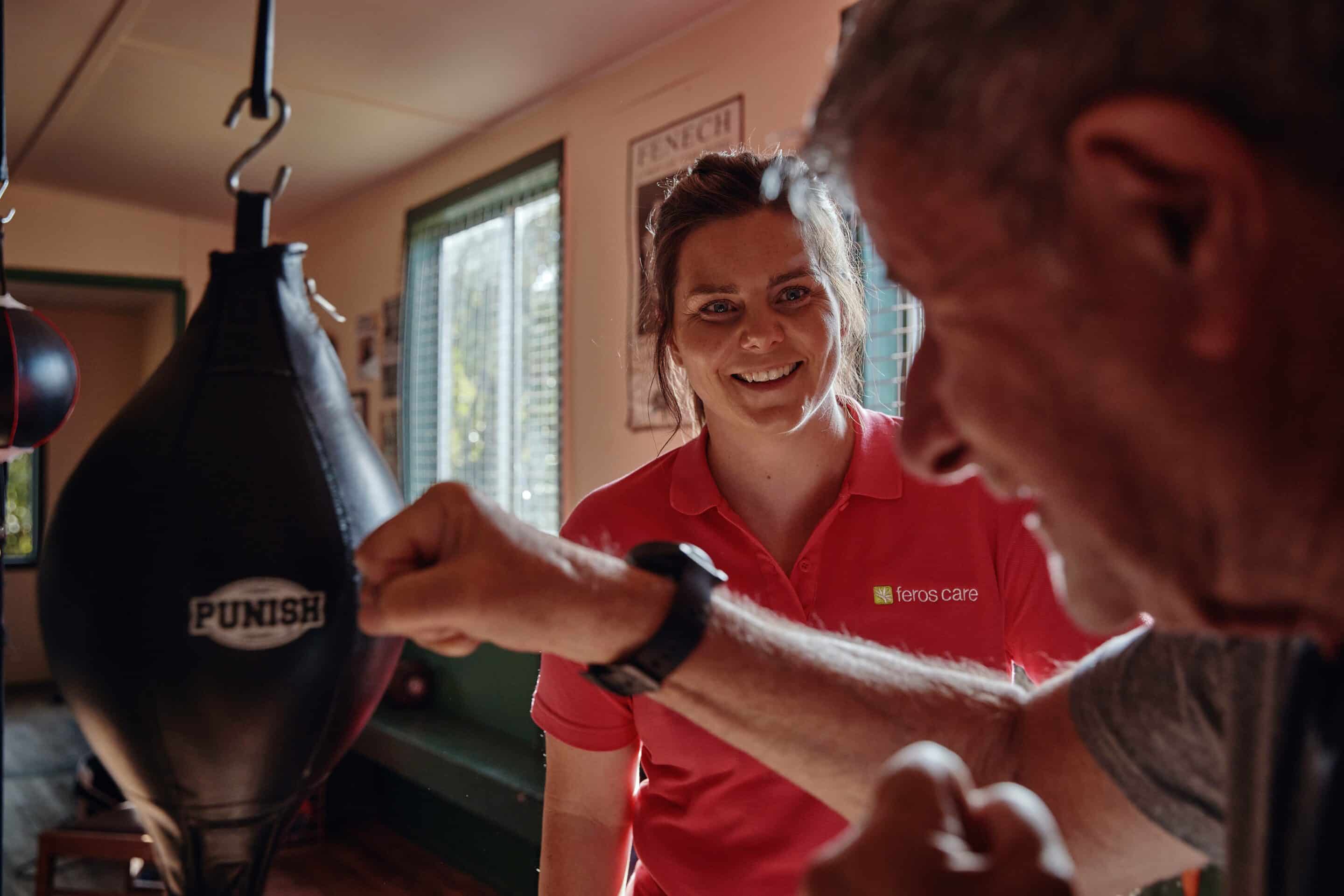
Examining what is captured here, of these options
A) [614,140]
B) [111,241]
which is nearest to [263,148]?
[614,140]

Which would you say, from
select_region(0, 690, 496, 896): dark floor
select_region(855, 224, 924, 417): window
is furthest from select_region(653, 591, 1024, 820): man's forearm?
select_region(855, 224, 924, 417): window

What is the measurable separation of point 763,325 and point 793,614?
0.40 metres

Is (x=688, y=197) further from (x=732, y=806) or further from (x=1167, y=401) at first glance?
(x=1167, y=401)

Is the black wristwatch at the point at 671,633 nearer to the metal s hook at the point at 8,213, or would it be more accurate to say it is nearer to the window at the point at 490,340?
the metal s hook at the point at 8,213

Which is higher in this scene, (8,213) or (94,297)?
(94,297)

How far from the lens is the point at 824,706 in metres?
0.88

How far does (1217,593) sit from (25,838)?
5.42 meters

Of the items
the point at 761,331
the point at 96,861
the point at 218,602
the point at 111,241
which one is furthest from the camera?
the point at 111,241

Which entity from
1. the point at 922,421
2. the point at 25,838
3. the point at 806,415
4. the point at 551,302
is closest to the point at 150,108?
the point at 551,302

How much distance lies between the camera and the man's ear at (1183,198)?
36cm

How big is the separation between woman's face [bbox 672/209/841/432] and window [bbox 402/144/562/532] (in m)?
2.23

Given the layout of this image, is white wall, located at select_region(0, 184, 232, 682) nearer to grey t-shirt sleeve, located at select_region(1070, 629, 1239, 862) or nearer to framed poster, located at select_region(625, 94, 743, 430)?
framed poster, located at select_region(625, 94, 743, 430)

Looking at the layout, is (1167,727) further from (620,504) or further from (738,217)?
(738,217)

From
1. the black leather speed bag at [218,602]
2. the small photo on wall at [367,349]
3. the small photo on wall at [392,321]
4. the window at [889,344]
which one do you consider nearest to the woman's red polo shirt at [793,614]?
the black leather speed bag at [218,602]
